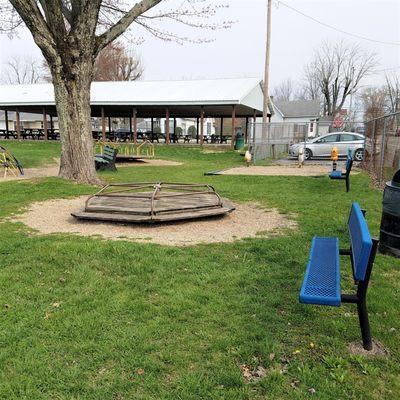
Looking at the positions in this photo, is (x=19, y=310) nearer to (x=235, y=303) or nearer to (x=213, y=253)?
A: (x=235, y=303)

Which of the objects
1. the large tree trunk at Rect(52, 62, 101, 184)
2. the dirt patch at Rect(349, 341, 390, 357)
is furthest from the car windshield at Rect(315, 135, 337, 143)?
the dirt patch at Rect(349, 341, 390, 357)

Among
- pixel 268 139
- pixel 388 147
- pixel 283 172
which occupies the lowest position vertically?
pixel 283 172

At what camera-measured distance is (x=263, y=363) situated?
276cm

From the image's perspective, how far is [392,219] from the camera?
3887 millimetres

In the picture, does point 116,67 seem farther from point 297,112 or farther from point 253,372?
point 253,372

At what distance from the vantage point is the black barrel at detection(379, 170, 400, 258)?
12.5 feet

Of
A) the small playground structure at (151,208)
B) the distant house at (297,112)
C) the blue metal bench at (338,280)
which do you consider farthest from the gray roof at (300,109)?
the blue metal bench at (338,280)

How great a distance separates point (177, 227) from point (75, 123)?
5.91 metres

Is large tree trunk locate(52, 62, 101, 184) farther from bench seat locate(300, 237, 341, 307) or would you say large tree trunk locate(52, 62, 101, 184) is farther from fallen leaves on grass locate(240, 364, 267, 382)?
fallen leaves on grass locate(240, 364, 267, 382)

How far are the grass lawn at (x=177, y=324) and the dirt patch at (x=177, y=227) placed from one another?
42 cm

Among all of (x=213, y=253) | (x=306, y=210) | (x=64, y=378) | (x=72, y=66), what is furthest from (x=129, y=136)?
(x=64, y=378)

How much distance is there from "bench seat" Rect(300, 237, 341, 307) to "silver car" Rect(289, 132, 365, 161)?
1715cm

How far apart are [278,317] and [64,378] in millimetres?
1686

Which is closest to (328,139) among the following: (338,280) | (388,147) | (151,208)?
(388,147)
